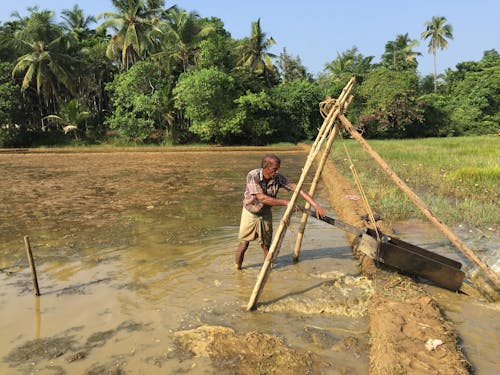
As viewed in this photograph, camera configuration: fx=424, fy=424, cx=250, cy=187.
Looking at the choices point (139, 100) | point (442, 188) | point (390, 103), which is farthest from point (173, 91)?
point (442, 188)

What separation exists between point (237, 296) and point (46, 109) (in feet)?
104

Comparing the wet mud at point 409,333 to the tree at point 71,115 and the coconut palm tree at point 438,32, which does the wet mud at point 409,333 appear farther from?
the coconut palm tree at point 438,32

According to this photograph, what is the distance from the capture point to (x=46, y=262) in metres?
5.42

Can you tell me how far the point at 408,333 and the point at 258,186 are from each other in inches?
78.0

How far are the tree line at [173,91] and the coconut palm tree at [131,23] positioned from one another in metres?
0.07

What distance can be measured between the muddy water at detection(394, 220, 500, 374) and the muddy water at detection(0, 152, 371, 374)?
760 mm

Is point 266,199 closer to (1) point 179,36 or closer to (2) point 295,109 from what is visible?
(1) point 179,36

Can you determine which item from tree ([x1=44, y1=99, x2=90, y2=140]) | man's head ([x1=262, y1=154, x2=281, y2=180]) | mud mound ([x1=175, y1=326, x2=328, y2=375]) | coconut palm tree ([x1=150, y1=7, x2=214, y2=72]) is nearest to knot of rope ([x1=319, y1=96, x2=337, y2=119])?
man's head ([x1=262, y1=154, x2=281, y2=180])

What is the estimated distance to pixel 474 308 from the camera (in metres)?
3.94

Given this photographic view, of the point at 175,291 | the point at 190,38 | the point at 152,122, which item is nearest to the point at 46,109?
the point at 152,122

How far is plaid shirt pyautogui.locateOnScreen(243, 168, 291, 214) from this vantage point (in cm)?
445

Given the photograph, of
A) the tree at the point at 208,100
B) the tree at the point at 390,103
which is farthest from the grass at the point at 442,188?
the tree at the point at 390,103

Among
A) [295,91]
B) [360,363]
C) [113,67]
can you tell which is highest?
[113,67]

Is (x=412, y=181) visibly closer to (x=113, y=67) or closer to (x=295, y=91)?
(x=295, y=91)
